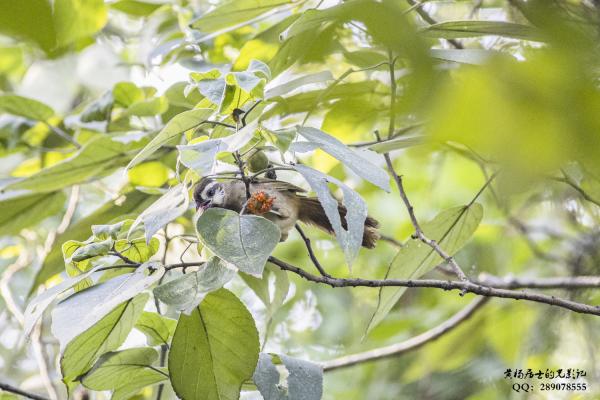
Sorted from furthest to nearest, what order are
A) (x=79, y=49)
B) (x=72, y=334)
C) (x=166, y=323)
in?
(x=79, y=49)
(x=166, y=323)
(x=72, y=334)

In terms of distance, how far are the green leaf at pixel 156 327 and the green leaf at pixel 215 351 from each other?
0.18 metres

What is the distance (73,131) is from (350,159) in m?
1.59

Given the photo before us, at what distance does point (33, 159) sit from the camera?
263 centimetres

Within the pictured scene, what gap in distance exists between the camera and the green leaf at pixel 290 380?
1.41m

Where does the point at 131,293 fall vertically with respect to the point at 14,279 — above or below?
above

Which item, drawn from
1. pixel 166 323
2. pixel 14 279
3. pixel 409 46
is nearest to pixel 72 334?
pixel 166 323

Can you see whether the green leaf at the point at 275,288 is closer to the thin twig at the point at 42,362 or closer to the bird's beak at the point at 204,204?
the bird's beak at the point at 204,204

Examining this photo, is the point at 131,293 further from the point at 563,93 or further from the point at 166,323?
the point at 563,93

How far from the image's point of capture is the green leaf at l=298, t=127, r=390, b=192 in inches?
46.4

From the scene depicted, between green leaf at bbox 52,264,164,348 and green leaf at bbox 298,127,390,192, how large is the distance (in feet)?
1.15

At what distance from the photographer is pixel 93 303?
1.17 meters

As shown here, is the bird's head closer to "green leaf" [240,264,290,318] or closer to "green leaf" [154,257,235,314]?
"green leaf" [240,264,290,318]

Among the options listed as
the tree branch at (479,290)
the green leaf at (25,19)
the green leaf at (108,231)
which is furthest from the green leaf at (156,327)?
the green leaf at (25,19)

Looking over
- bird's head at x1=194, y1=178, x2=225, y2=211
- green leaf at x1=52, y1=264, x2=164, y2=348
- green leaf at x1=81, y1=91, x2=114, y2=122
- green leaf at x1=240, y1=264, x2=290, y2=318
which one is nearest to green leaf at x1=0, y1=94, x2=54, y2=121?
green leaf at x1=81, y1=91, x2=114, y2=122
